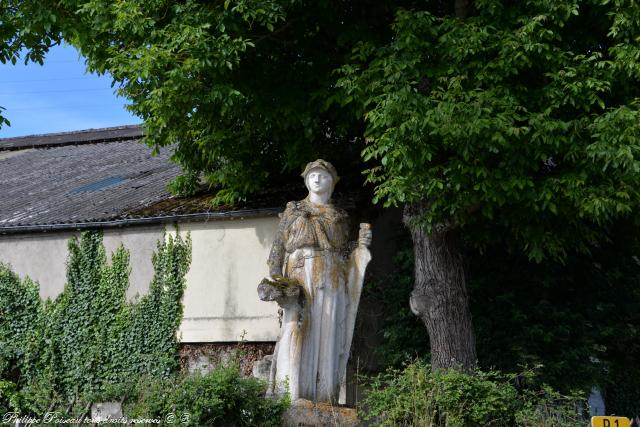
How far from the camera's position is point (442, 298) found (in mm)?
12852

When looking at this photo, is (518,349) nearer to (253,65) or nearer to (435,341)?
(435,341)

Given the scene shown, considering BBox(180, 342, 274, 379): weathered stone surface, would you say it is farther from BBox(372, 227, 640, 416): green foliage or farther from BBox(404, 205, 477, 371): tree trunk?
BBox(404, 205, 477, 371): tree trunk

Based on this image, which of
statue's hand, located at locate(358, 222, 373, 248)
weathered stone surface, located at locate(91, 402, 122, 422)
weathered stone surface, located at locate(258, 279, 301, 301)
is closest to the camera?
weathered stone surface, located at locate(91, 402, 122, 422)

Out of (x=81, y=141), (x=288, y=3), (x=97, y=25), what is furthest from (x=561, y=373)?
(x=81, y=141)

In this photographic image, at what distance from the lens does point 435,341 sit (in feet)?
42.0

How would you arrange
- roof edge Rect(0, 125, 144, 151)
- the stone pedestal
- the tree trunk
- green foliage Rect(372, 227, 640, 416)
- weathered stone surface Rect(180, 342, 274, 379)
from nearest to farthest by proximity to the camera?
the stone pedestal < the tree trunk < green foliage Rect(372, 227, 640, 416) < weathered stone surface Rect(180, 342, 274, 379) < roof edge Rect(0, 125, 144, 151)

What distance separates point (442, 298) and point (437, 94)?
2.81 m

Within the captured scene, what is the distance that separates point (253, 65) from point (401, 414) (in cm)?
543

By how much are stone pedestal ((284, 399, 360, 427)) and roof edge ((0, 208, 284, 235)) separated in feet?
14.4

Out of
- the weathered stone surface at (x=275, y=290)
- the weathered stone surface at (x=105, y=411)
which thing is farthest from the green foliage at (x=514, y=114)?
the weathered stone surface at (x=105, y=411)

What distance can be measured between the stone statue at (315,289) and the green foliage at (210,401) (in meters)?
0.81

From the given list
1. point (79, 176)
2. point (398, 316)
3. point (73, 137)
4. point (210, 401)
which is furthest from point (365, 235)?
point (73, 137)

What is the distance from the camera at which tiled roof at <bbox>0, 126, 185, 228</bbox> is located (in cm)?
1800

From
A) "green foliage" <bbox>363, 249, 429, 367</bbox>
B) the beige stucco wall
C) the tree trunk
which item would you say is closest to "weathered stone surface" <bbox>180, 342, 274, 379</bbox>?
the beige stucco wall
